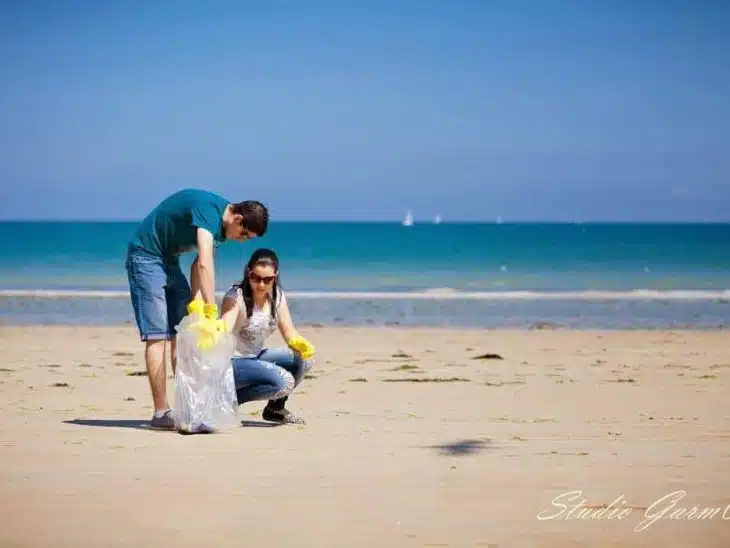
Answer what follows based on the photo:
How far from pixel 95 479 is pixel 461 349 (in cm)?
683

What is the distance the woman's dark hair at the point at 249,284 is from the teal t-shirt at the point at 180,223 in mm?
216

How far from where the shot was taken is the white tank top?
598cm

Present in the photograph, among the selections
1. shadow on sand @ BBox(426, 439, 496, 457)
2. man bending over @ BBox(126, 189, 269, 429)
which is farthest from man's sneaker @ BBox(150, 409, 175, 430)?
shadow on sand @ BBox(426, 439, 496, 457)

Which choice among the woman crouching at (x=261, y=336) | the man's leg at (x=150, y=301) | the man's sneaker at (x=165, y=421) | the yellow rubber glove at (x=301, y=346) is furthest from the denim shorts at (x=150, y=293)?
the yellow rubber glove at (x=301, y=346)

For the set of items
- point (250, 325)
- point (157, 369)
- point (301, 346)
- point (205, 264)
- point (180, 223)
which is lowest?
point (157, 369)

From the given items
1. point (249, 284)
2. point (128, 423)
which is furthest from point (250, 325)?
point (128, 423)

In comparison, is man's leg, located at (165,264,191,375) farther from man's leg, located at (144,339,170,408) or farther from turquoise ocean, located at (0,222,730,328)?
turquoise ocean, located at (0,222,730,328)

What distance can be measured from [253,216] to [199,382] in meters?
0.98

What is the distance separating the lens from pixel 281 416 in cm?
625

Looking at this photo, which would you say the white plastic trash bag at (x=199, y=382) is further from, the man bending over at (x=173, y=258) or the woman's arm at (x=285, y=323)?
the woman's arm at (x=285, y=323)

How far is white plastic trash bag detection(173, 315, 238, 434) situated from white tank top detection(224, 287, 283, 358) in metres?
0.20

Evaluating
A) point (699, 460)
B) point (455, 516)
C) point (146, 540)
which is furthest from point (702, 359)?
point (146, 540)

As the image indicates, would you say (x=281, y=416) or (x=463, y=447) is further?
(x=281, y=416)

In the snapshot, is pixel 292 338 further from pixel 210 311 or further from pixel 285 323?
pixel 210 311
